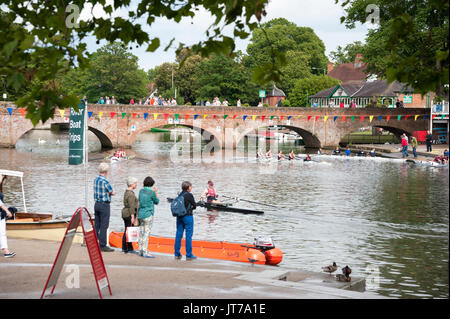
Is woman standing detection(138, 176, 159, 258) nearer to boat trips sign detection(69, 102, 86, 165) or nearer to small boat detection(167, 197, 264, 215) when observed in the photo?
boat trips sign detection(69, 102, 86, 165)

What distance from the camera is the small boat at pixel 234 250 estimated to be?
13750 millimetres

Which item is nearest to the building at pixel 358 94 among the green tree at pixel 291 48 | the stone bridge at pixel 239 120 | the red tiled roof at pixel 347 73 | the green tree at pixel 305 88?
the green tree at pixel 305 88

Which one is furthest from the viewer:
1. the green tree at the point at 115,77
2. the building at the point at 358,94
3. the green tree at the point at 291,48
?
the green tree at the point at 291,48

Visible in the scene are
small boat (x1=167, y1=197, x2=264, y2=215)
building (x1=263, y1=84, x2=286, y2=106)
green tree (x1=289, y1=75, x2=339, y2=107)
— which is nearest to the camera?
small boat (x1=167, y1=197, x2=264, y2=215)

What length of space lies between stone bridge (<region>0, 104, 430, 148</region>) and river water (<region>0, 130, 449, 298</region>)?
9.24 m

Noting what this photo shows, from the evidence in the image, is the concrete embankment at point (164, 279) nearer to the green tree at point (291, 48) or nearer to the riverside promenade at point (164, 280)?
the riverside promenade at point (164, 280)

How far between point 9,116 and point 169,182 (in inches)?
913

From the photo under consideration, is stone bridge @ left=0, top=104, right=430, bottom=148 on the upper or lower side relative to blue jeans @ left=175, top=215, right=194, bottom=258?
upper

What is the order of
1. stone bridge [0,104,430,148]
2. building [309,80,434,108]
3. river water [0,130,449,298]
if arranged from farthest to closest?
building [309,80,434,108]
stone bridge [0,104,430,148]
river water [0,130,449,298]

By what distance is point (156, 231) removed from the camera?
1916 cm

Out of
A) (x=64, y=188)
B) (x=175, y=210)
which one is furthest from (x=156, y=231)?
(x=64, y=188)

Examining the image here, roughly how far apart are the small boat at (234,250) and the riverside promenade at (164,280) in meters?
0.68

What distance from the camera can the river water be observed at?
15523 mm

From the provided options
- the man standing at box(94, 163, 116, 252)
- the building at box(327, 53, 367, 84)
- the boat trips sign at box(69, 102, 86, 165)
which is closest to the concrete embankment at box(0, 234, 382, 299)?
the man standing at box(94, 163, 116, 252)
